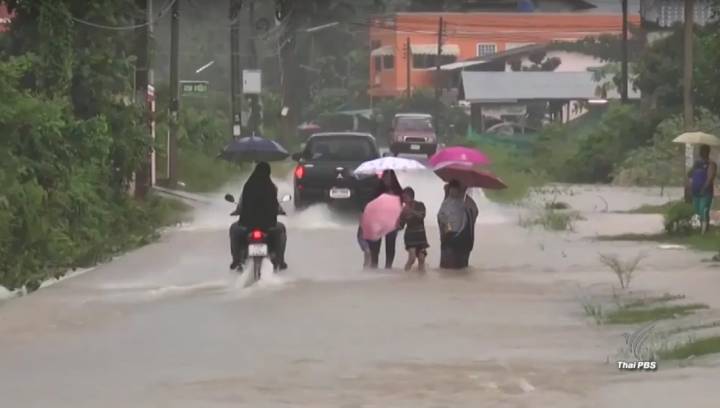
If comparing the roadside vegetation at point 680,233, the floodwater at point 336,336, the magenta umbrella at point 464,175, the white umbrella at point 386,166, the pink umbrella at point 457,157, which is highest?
the pink umbrella at point 457,157

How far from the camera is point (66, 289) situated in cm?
1925

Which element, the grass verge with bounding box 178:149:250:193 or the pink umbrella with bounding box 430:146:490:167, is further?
the grass verge with bounding box 178:149:250:193

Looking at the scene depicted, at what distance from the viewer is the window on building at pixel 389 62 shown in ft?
341

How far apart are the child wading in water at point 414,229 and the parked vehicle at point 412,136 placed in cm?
4334

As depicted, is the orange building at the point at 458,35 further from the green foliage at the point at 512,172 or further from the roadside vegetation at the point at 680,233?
the roadside vegetation at the point at 680,233

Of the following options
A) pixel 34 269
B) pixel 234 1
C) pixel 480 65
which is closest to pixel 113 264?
pixel 34 269

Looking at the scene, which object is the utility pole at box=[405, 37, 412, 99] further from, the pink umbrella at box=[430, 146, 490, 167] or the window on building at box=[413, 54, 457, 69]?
the pink umbrella at box=[430, 146, 490, 167]

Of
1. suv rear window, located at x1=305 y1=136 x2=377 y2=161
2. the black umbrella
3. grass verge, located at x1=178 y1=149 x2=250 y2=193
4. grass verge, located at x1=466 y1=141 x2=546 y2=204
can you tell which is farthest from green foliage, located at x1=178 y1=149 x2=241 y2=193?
the black umbrella

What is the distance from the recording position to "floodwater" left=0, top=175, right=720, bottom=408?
11398mm

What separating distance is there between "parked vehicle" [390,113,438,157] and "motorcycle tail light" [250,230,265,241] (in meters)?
45.5

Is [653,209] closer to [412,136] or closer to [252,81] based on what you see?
[252,81]

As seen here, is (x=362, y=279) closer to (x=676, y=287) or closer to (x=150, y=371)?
(x=676, y=287)

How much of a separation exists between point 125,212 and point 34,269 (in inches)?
295


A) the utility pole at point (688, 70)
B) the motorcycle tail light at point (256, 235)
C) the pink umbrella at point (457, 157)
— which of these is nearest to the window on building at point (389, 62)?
the utility pole at point (688, 70)
